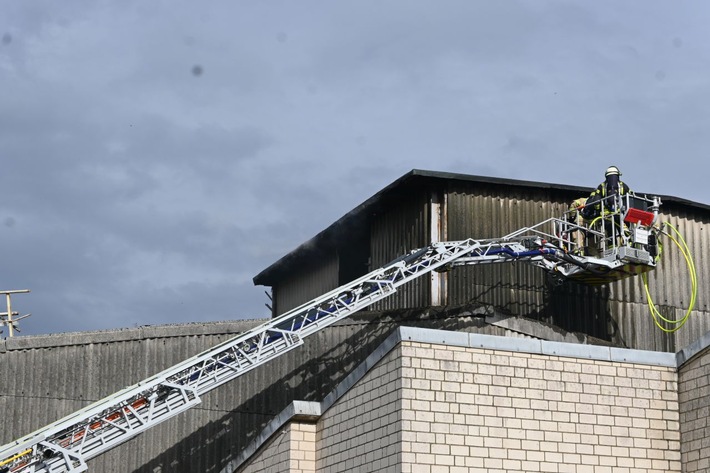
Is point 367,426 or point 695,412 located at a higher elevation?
point 695,412

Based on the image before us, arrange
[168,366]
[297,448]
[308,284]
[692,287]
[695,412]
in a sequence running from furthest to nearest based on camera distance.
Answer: [308,284] → [692,287] → [168,366] → [297,448] → [695,412]

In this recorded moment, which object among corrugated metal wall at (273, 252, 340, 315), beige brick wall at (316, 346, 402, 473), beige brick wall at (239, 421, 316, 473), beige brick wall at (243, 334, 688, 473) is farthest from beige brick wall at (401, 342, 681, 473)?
corrugated metal wall at (273, 252, 340, 315)

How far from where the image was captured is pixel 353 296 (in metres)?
23.7

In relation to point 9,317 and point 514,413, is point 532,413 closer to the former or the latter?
point 514,413

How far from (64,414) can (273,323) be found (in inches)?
239

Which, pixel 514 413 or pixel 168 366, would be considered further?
pixel 168 366

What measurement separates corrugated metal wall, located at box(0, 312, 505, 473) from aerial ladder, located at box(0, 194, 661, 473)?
1327 mm

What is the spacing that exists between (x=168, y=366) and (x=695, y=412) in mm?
13590

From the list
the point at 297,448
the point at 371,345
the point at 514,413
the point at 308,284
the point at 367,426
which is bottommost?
the point at 297,448

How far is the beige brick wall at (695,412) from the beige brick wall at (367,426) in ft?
13.6

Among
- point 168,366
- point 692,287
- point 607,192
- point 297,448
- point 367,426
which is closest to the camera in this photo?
point 367,426

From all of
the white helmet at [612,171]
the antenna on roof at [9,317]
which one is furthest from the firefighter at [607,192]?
the antenna on roof at [9,317]

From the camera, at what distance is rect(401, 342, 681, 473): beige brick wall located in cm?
1459

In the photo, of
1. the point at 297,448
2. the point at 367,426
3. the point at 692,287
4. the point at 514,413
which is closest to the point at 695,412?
the point at 514,413
